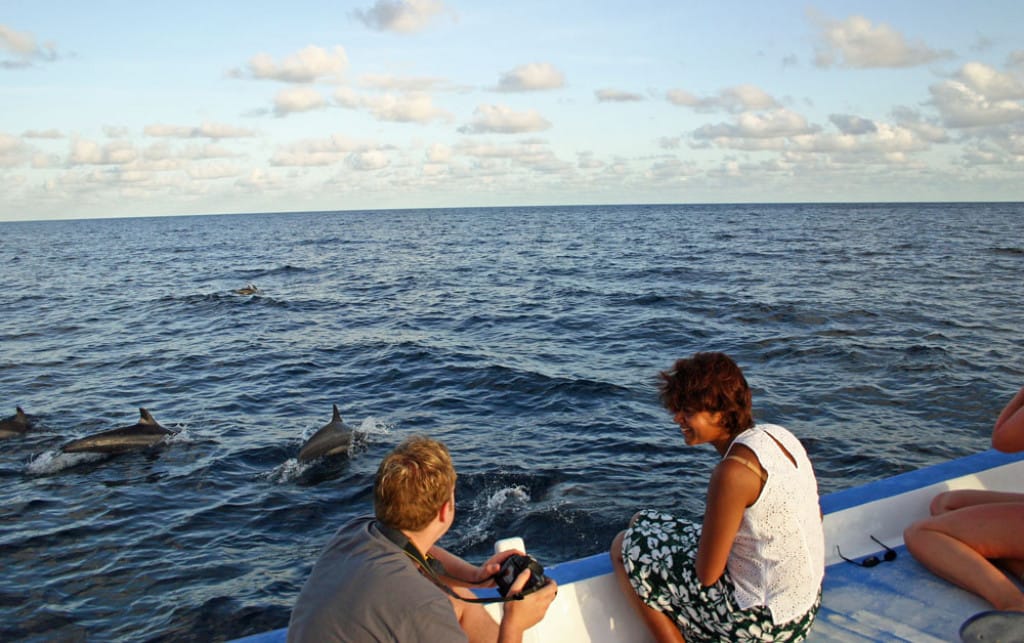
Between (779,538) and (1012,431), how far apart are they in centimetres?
167

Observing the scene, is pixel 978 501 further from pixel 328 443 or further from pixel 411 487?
pixel 328 443

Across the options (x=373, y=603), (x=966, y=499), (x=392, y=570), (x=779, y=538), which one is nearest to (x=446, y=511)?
(x=392, y=570)

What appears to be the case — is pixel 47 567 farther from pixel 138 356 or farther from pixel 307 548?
pixel 138 356

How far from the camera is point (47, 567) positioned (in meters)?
7.90

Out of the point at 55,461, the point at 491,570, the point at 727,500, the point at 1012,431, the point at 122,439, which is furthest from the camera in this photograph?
Result: the point at 122,439

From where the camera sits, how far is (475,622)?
352 cm

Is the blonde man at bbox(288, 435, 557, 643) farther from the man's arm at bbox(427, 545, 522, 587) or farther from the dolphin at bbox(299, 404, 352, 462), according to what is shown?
the dolphin at bbox(299, 404, 352, 462)

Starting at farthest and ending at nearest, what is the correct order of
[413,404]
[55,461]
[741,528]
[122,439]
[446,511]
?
1. [413,404]
2. [122,439]
3. [55,461]
4. [741,528]
5. [446,511]

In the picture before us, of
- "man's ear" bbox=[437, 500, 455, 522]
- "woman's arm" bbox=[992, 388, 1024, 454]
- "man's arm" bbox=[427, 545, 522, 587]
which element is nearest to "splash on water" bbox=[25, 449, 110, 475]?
"man's arm" bbox=[427, 545, 522, 587]

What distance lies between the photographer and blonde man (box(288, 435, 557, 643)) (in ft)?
8.64

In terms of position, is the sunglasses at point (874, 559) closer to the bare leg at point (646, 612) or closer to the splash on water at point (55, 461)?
the bare leg at point (646, 612)

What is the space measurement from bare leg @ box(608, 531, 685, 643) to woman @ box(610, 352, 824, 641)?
13cm

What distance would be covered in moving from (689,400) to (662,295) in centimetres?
2258

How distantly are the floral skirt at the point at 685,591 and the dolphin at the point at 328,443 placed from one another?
24.6ft
